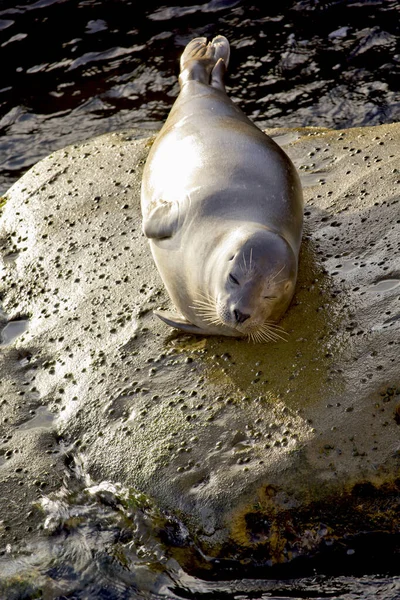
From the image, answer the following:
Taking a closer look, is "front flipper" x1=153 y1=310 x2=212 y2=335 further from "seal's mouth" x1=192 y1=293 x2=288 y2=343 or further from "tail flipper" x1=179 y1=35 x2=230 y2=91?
"tail flipper" x1=179 y1=35 x2=230 y2=91

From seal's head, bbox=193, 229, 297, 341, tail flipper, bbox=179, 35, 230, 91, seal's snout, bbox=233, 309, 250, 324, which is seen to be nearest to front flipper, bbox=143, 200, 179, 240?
seal's head, bbox=193, 229, 297, 341

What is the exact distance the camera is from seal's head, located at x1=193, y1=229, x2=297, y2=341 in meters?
4.55

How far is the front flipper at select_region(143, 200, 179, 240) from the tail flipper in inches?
72.6

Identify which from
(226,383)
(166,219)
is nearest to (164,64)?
(166,219)

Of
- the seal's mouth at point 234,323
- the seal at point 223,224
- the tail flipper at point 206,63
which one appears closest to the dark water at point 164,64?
the tail flipper at point 206,63

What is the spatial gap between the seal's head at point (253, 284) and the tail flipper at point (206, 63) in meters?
2.40

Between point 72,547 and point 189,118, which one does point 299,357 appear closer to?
point 72,547

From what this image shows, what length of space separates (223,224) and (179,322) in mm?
631

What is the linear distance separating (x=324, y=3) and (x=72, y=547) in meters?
7.15

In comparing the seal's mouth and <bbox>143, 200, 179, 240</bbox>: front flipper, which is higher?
<bbox>143, 200, 179, 240</bbox>: front flipper

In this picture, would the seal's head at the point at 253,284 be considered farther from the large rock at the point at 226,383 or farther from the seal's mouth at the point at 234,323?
the large rock at the point at 226,383

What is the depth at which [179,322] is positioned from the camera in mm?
4902

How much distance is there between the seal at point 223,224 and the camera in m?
4.63

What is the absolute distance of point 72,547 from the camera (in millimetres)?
4184
